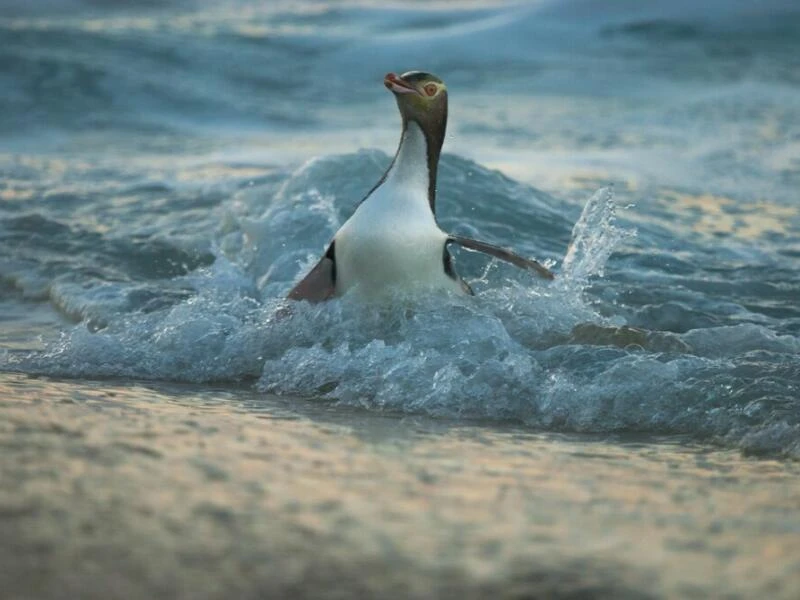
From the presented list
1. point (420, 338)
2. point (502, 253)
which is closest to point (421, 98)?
point (502, 253)

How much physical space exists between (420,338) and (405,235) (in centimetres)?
39

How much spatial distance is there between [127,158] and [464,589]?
8.24 m

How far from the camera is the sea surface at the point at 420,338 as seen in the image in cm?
291

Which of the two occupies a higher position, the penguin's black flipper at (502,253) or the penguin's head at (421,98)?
the penguin's head at (421,98)

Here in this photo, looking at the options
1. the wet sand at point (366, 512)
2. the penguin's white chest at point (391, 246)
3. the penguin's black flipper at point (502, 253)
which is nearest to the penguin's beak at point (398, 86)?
the penguin's white chest at point (391, 246)

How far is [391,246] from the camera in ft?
16.3

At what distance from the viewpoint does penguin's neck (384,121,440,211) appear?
5.09m

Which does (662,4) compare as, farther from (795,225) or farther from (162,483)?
(162,483)

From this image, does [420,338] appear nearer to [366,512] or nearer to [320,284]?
[320,284]

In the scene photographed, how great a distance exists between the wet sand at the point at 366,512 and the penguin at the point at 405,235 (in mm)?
1075

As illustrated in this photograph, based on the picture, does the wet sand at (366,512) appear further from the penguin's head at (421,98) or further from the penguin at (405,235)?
the penguin's head at (421,98)

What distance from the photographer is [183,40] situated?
15586 millimetres

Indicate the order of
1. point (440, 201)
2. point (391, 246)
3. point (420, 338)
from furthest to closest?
point (440, 201), point (391, 246), point (420, 338)

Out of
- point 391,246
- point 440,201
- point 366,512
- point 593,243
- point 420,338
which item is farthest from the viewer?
point 440,201
